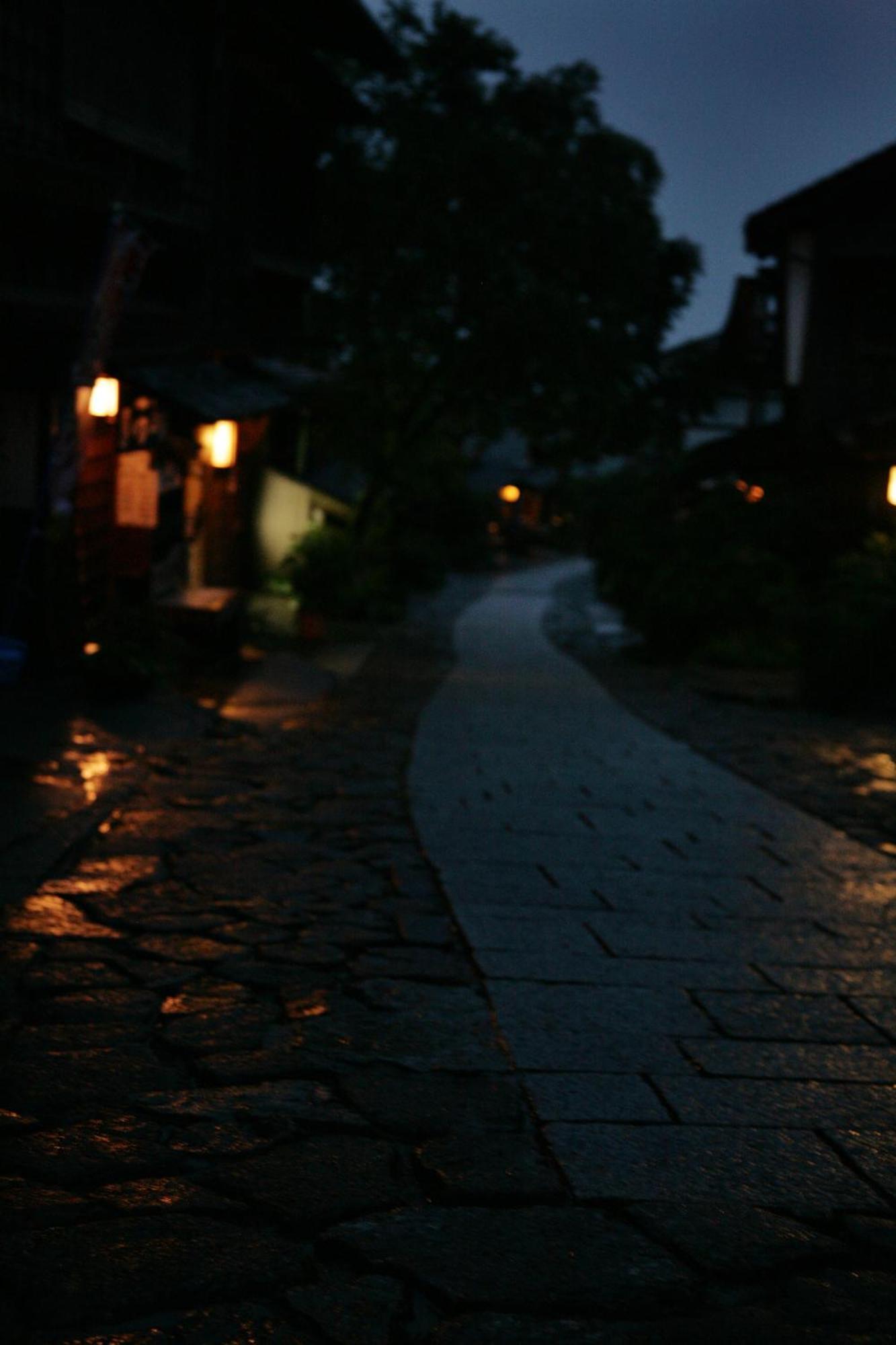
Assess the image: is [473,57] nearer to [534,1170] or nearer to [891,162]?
[891,162]

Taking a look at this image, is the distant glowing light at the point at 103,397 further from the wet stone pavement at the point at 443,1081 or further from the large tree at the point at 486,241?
the large tree at the point at 486,241

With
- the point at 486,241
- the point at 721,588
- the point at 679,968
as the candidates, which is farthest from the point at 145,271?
the point at 679,968

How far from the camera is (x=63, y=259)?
44.7 ft

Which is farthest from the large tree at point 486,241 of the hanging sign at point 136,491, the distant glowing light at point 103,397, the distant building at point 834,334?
the distant glowing light at point 103,397

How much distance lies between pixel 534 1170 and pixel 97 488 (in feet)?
37.6

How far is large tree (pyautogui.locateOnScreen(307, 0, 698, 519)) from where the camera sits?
2205 cm

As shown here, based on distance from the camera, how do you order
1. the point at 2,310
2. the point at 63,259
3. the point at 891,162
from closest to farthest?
the point at 2,310 → the point at 63,259 → the point at 891,162

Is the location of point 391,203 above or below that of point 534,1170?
above

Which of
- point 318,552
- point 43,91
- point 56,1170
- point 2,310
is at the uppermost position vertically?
point 43,91

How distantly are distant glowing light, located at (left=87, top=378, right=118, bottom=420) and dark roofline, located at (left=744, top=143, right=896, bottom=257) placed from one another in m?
14.3

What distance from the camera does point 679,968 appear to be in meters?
5.93

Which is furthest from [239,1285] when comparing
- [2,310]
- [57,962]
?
[2,310]

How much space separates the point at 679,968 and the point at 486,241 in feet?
59.4

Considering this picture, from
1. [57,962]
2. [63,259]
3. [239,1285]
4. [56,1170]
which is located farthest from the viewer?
[63,259]
